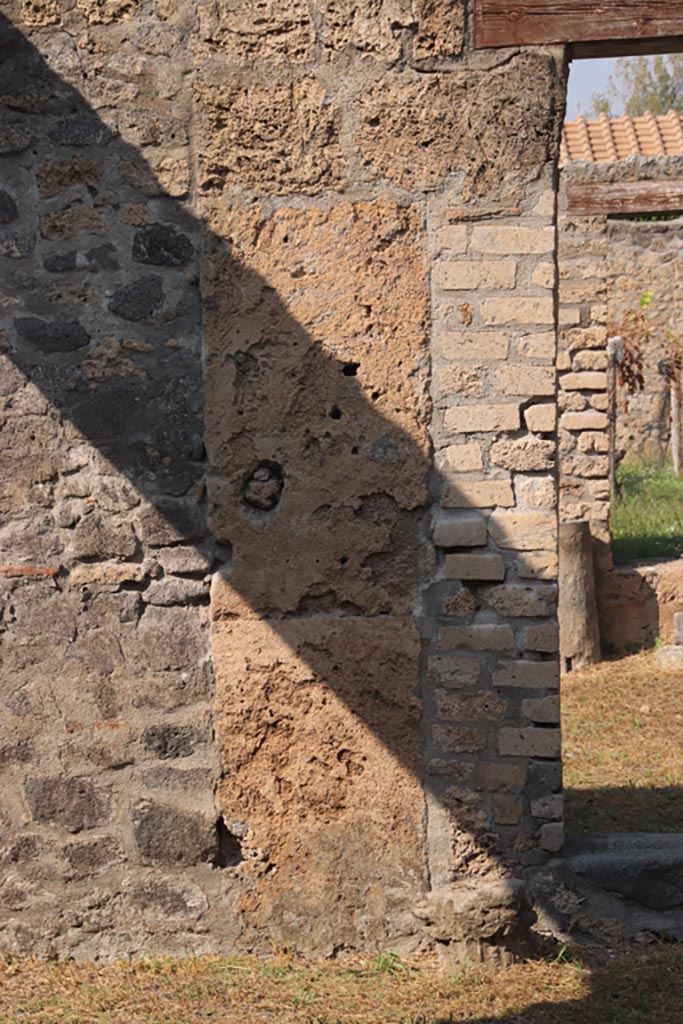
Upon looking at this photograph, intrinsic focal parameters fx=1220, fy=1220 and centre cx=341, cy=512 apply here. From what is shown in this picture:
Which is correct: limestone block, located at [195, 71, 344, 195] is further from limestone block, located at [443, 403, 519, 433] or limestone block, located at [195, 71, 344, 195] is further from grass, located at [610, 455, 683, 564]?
grass, located at [610, 455, 683, 564]

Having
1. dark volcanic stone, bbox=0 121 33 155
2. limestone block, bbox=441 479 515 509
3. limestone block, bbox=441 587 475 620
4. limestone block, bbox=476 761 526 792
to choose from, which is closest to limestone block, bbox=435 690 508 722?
limestone block, bbox=476 761 526 792

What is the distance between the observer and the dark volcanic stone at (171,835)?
12.5 feet

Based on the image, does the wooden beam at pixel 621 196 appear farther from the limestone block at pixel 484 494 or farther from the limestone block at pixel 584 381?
the limestone block at pixel 484 494

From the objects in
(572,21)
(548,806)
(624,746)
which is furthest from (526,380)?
(624,746)

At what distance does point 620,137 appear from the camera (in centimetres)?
1185

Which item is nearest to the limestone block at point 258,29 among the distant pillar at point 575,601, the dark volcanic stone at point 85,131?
the dark volcanic stone at point 85,131

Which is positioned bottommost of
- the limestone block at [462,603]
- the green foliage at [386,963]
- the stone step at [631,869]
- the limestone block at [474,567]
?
the green foliage at [386,963]

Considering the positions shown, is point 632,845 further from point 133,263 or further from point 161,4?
point 161,4

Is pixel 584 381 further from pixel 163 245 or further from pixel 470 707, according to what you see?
pixel 163 245

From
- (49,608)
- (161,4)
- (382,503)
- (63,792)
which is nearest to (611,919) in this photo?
(382,503)

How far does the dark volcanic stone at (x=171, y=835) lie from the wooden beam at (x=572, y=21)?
8.24 feet

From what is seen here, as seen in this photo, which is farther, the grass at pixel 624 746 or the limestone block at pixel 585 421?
the limestone block at pixel 585 421

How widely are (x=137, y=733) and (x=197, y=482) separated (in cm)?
80

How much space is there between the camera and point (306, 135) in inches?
145
